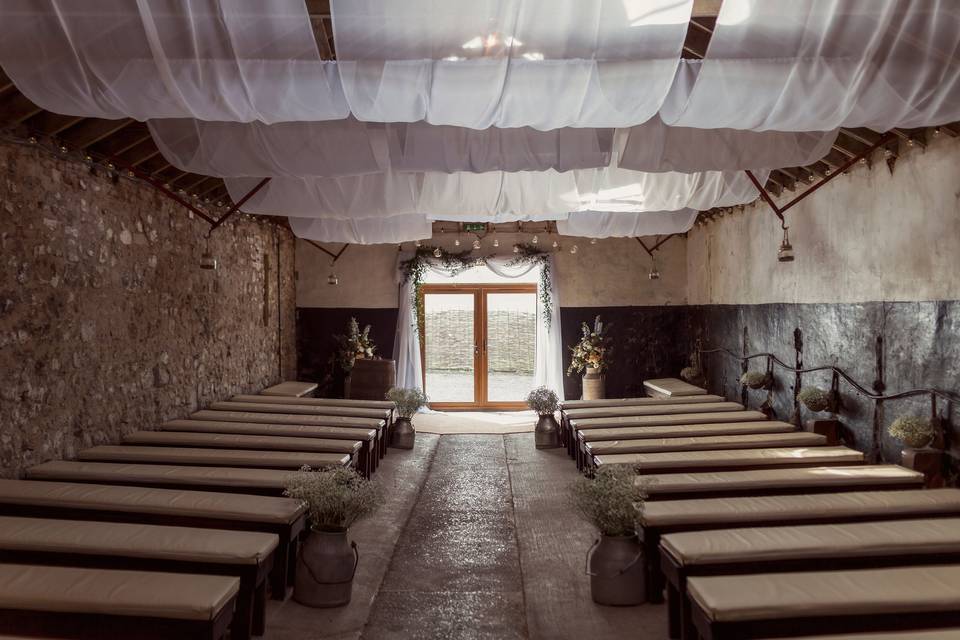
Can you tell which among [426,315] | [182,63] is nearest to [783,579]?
[182,63]

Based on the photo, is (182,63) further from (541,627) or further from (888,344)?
(888,344)

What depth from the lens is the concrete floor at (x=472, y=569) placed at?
390 centimetres

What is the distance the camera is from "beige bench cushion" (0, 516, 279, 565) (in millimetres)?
3480

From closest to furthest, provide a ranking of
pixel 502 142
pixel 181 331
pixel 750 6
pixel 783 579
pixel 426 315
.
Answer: pixel 783 579
pixel 750 6
pixel 502 142
pixel 181 331
pixel 426 315

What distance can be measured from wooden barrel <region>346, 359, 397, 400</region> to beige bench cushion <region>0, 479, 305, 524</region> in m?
6.01

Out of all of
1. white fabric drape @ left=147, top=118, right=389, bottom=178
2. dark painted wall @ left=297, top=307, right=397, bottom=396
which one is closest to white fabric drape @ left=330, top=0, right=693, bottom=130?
white fabric drape @ left=147, top=118, right=389, bottom=178

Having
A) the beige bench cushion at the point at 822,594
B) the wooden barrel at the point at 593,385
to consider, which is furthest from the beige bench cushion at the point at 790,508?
the wooden barrel at the point at 593,385

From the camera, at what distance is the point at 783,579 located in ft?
10.6

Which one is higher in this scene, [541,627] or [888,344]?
[888,344]

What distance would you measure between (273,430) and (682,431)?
4.10 metres

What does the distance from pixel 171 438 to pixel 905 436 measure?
6.08 meters

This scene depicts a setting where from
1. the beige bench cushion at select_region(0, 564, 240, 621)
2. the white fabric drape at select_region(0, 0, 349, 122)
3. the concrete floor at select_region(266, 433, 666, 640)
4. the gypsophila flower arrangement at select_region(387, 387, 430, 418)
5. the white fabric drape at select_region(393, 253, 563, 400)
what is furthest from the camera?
the white fabric drape at select_region(393, 253, 563, 400)

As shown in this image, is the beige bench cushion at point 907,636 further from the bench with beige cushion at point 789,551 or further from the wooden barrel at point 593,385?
the wooden barrel at point 593,385

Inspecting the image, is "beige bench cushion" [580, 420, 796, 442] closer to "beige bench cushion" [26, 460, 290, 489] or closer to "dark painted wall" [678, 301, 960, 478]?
"dark painted wall" [678, 301, 960, 478]
